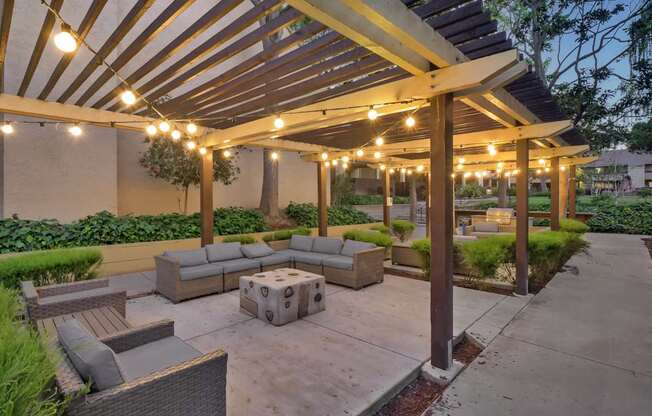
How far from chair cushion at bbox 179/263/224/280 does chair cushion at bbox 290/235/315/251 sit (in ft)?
6.41

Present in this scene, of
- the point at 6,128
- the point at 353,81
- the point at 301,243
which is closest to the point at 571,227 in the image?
the point at 301,243

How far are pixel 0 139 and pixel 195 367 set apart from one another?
8457mm

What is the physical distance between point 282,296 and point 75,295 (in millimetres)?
2240

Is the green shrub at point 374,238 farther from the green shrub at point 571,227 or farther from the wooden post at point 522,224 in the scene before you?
the green shrub at point 571,227

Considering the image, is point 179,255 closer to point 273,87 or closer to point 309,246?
point 309,246

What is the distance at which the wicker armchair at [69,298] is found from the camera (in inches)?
123

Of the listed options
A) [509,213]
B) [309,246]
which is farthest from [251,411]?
[509,213]

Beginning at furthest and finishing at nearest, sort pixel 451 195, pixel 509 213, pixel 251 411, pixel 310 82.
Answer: pixel 509 213 < pixel 310 82 < pixel 451 195 < pixel 251 411

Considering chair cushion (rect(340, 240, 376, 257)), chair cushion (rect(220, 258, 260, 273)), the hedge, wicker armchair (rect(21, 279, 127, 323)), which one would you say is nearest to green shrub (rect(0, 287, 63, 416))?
wicker armchair (rect(21, 279, 127, 323))

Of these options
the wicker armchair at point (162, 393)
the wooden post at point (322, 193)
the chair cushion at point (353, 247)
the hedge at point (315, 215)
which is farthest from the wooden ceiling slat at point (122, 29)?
the hedge at point (315, 215)

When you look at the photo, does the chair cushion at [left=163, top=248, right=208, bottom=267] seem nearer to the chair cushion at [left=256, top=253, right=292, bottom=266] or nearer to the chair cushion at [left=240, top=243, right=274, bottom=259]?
the chair cushion at [left=240, top=243, right=274, bottom=259]

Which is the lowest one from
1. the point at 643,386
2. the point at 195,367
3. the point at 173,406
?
the point at 643,386

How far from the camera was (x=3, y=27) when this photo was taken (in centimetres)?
291

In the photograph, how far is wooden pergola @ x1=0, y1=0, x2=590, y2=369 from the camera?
2.50 m
